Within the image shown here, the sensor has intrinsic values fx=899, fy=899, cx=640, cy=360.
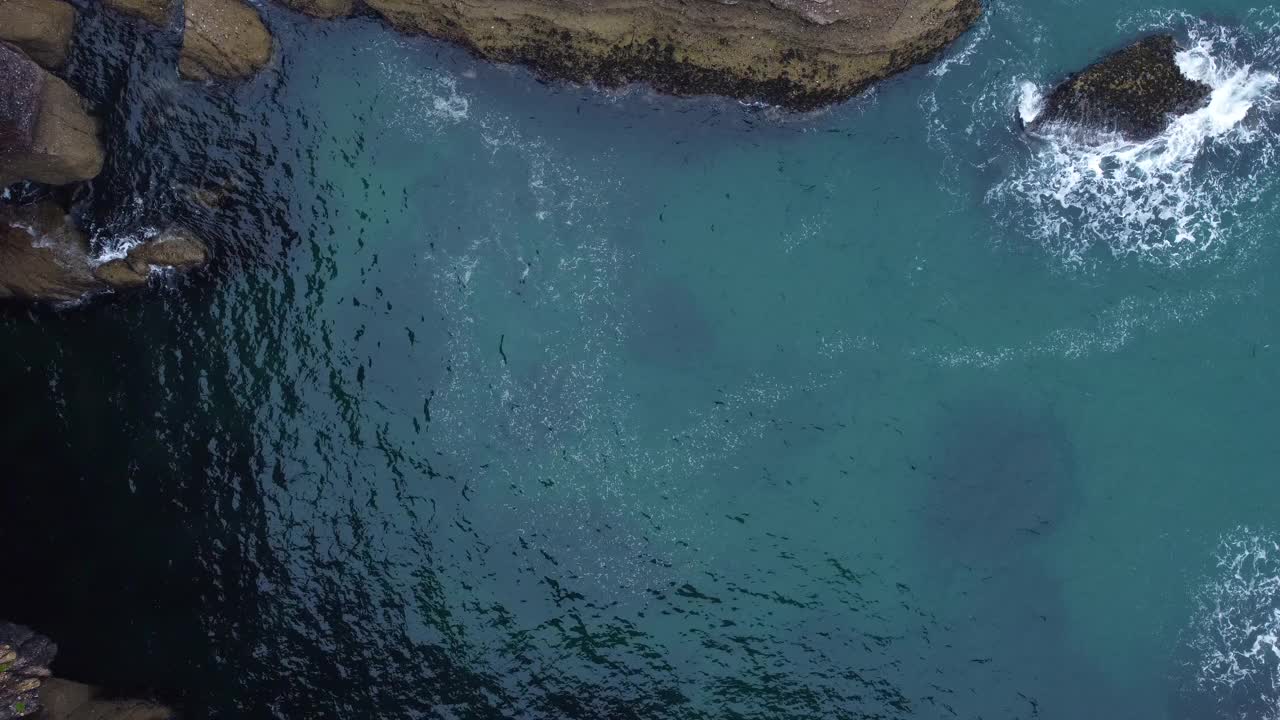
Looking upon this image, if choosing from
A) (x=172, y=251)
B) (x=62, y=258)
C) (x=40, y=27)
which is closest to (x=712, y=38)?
(x=172, y=251)

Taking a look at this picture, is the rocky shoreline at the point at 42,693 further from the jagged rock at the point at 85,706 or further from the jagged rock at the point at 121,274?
the jagged rock at the point at 121,274

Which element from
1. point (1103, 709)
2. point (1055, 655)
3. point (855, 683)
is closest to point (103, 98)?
point (855, 683)

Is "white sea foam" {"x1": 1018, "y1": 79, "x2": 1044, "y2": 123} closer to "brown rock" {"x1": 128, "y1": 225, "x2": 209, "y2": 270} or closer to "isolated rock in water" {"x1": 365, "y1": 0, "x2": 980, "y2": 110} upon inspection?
"isolated rock in water" {"x1": 365, "y1": 0, "x2": 980, "y2": 110}

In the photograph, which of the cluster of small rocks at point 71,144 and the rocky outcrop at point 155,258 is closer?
the cluster of small rocks at point 71,144

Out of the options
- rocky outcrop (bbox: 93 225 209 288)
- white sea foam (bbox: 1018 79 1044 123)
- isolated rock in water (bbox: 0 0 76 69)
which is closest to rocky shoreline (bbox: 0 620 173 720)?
rocky outcrop (bbox: 93 225 209 288)

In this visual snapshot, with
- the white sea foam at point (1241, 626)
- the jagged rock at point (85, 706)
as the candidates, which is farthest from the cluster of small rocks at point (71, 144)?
the white sea foam at point (1241, 626)

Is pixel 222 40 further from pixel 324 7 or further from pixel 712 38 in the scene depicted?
pixel 712 38
